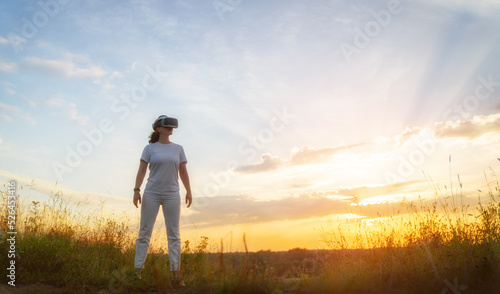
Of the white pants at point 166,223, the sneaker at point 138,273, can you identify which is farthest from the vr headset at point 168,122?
the sneaker at point 138,273

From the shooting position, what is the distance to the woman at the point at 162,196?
5797 mm

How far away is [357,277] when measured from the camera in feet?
16.6

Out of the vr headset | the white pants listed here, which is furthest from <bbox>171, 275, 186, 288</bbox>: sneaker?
the vr headset

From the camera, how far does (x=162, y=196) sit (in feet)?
19.2

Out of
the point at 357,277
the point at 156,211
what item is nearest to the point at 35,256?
the point at 156,211

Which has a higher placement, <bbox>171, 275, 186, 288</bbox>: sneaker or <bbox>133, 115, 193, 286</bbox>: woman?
<bbox>133, 115, 193, 286</bbox>: woman

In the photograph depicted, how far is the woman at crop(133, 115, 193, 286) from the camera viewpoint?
5797 millimetres

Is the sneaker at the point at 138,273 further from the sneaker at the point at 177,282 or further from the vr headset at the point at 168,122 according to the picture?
the vr headset at the point at 168,122

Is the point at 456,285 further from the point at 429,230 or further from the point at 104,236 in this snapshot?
the point at 104,236

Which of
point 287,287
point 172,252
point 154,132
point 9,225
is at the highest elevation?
point 154,132

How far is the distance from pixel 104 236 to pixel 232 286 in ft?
19.1

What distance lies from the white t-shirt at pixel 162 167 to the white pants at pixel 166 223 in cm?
12

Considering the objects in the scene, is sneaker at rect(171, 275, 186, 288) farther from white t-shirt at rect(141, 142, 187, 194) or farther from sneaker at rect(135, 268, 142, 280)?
white t-shirt at rect(141, 142, 187, 194)

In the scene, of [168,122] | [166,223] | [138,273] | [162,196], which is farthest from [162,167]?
[138,273]
